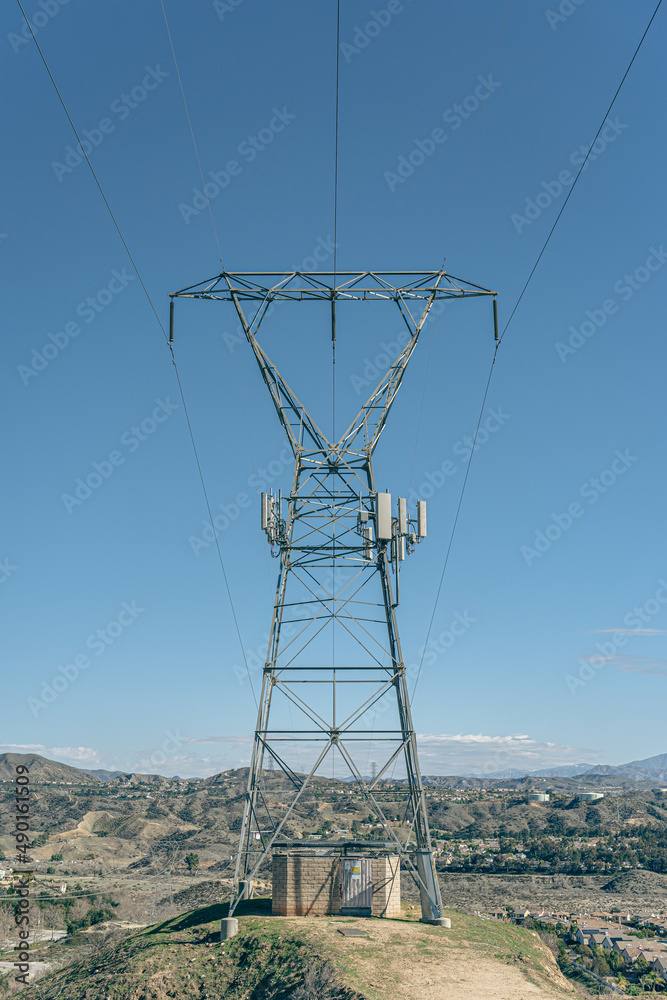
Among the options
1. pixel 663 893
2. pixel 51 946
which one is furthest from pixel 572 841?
pixel 51 946

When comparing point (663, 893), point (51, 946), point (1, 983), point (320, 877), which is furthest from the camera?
point (663, 893)

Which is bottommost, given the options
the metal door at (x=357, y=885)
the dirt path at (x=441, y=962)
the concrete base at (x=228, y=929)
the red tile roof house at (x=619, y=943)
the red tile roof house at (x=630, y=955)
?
the red tile roof house at (x=630, y=955)

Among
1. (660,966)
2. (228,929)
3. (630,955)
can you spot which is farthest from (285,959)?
(630,955)

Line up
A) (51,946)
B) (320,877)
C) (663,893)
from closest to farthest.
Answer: (320,877) < (51,946) < (663,893)

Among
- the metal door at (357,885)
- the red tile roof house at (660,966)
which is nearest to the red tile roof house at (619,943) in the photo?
the red tile roof house at (660,966)

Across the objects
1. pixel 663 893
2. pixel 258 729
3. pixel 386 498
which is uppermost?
pixel 386 498

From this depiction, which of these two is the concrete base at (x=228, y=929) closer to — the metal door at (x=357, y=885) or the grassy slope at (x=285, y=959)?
the grassy slope at (x=285, y=959)

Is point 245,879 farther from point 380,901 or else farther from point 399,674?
point 399,674
